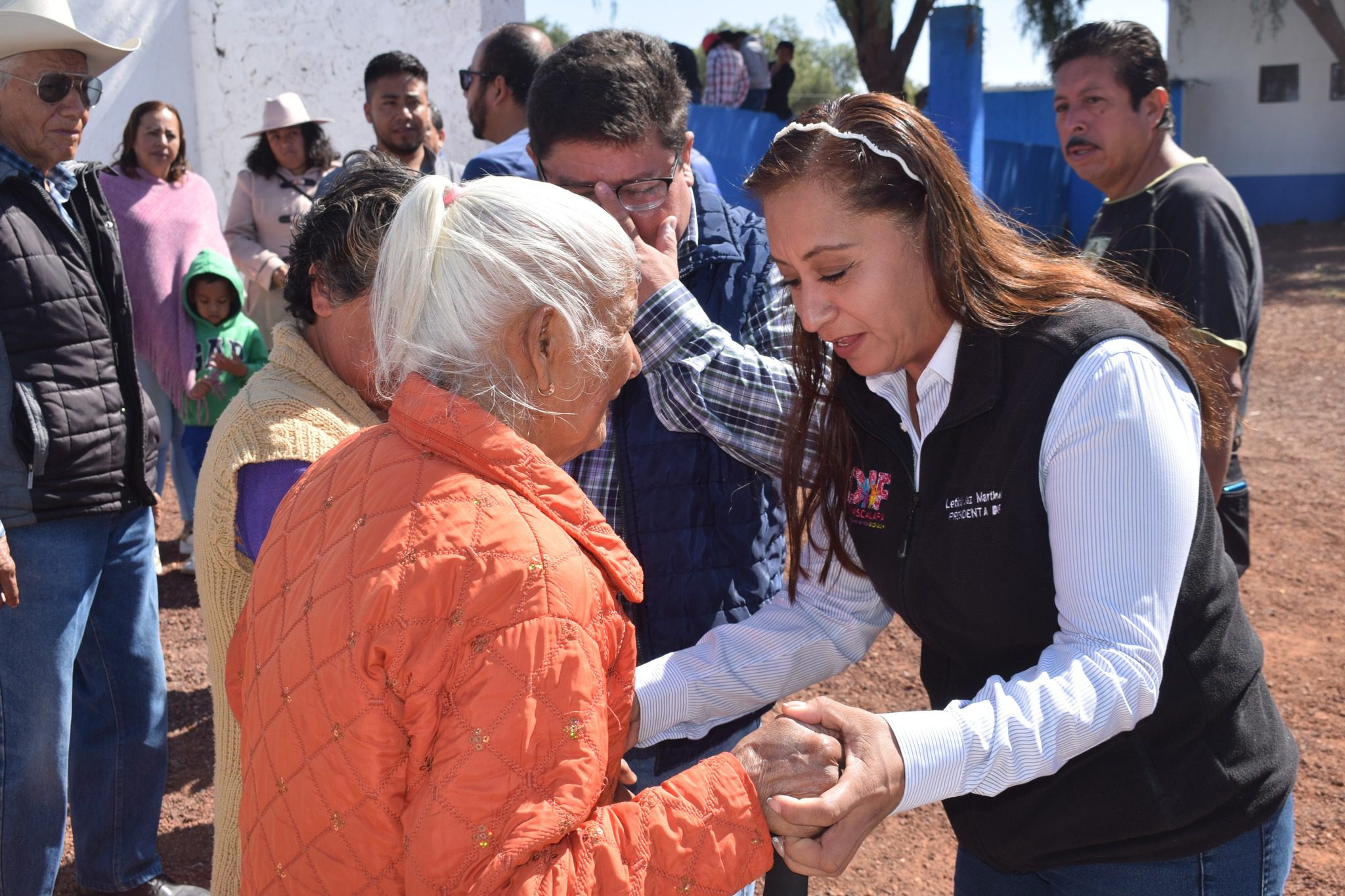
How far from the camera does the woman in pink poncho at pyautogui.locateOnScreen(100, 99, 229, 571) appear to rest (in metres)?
5.64

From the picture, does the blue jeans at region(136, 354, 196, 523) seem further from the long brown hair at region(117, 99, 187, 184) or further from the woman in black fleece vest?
the woman in black fleece vest

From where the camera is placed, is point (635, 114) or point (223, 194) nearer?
point (635, 114)

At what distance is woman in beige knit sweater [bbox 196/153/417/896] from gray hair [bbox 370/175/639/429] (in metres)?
0.61

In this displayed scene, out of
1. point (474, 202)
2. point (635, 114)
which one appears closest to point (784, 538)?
point (635, 114)

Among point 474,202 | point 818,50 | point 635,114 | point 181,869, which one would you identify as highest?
point 818,50

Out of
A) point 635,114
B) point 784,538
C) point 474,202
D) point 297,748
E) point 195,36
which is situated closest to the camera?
point 297,748

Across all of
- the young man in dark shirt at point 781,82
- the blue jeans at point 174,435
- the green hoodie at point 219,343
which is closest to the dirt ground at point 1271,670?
the blue jeans at point 174,435

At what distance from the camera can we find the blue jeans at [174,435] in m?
5.92

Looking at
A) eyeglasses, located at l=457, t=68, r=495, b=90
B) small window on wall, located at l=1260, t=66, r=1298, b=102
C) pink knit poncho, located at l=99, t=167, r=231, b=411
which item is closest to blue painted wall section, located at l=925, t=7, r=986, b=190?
eyeglasses, located at l=457, t=68, r=495, b=90

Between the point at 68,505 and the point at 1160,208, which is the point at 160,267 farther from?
the point at 1160,208

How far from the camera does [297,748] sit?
137 cm

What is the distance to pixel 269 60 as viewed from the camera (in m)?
8.65

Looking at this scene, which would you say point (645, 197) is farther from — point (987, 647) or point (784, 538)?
point (987, 647)

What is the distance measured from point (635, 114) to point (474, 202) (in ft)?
2.86
